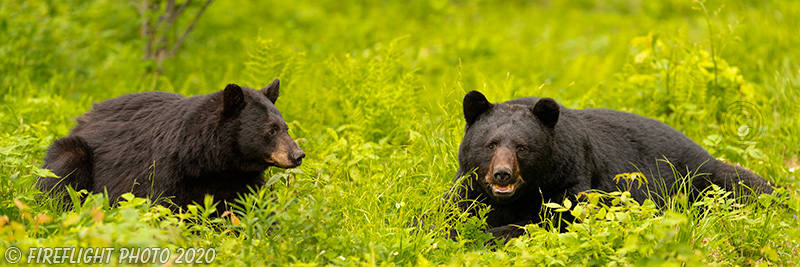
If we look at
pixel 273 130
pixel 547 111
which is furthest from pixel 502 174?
pixel 273 130

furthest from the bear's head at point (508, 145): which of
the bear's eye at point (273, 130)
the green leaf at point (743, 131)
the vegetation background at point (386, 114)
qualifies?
the green leaf at point (743, 131)

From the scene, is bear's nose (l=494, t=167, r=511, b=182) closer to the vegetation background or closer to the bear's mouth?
the bear's mouth

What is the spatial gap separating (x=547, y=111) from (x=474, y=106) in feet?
1.57

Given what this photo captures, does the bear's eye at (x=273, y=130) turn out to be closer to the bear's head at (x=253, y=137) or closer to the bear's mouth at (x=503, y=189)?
the bear's head at (x=253, y=137)

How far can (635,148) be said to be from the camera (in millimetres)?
5598

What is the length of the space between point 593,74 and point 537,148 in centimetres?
667

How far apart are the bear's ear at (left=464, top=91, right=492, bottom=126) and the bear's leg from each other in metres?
2.65

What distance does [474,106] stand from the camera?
492cm

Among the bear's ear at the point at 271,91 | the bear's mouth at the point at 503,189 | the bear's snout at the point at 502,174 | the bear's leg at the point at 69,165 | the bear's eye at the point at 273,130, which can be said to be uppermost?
the bear's ear at the point at 271,91

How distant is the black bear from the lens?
4.82 m

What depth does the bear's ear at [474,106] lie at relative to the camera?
4832mm

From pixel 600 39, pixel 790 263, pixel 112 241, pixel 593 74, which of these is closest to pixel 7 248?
pixel 112 241

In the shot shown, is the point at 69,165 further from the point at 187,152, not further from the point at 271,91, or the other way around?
the point at 271,91

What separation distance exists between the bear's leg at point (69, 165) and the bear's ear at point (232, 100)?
3.71ft
